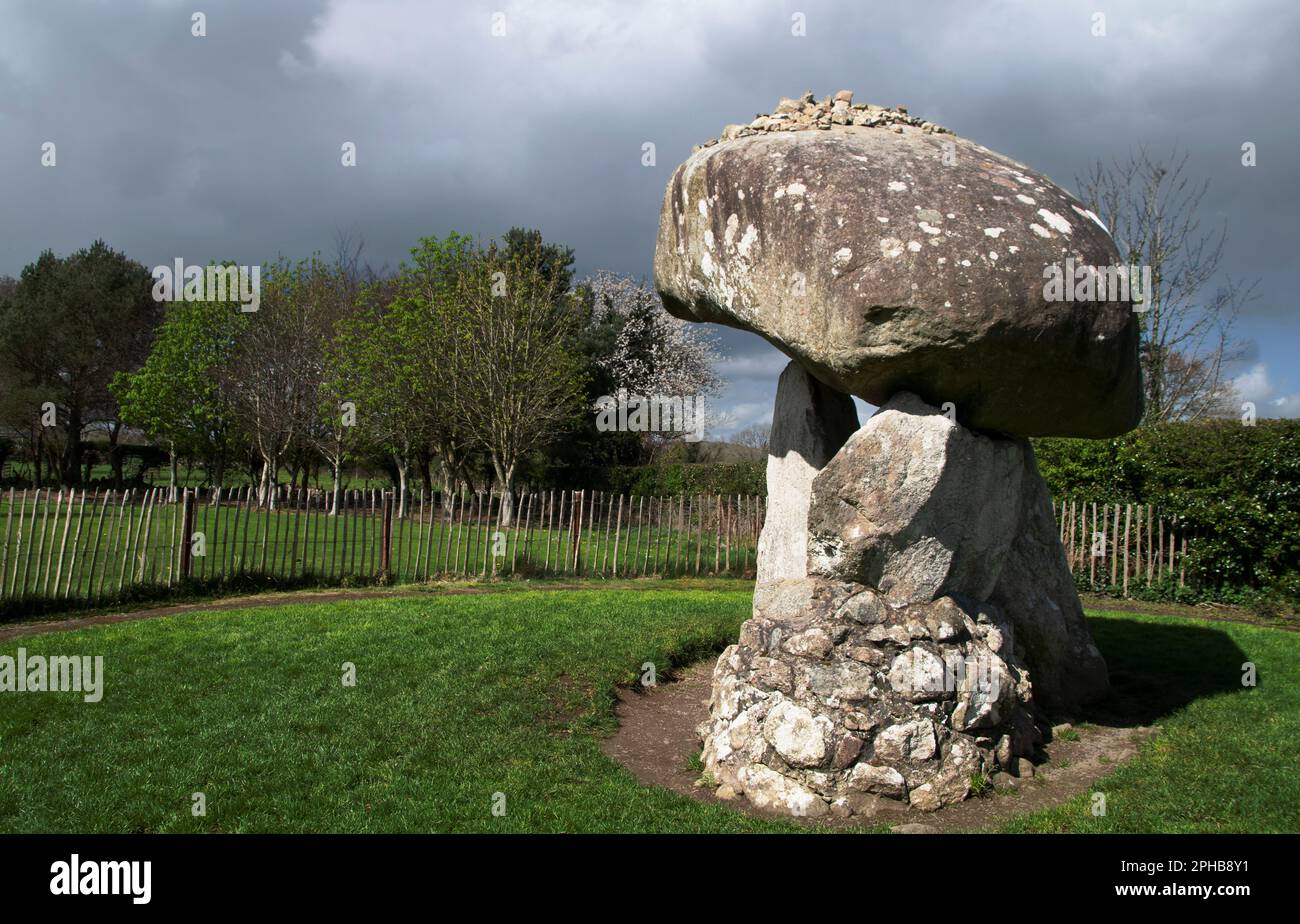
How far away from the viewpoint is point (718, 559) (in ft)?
54.1

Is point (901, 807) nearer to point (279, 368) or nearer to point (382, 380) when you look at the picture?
point (382, 380)

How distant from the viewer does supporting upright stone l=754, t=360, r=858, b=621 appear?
700 cm

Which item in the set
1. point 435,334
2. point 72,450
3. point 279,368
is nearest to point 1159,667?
point 435,334

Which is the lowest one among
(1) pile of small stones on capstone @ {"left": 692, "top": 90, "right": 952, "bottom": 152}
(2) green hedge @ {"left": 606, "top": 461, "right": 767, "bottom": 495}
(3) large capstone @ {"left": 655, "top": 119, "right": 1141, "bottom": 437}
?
(2) green hedge @ {"left": 606, "top": 461, "right": 767, "bottom": 495}

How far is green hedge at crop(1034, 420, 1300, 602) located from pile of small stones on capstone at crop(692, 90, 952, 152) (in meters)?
8.91

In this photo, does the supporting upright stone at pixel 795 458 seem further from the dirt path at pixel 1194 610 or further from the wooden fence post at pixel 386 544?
the wooden fence post at pixel 386 544

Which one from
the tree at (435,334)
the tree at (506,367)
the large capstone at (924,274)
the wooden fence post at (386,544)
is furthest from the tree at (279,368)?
the large capstone at (924,274)

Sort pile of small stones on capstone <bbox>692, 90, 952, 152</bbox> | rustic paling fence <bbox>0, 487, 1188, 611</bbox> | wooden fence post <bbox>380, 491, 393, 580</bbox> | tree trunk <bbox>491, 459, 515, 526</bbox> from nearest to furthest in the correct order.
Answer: pile of small stones on capstone <bbox>692, 90, 952, 152</bbox> < rustic paling fence <bbox>0, 487, 1188, 611</bbox> < wooden fence post <bbox>380, 491, 393, 580</bbox> < tree trunk <bbox>491, 459, 515, 526</bbox>

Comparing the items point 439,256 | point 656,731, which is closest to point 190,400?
point 439,256

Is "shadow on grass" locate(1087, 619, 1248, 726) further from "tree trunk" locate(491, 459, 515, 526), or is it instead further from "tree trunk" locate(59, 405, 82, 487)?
"tree trunk" locate(59, 405, 82, 487)

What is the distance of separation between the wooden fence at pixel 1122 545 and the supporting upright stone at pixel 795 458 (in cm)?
778

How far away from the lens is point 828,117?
6570 mm

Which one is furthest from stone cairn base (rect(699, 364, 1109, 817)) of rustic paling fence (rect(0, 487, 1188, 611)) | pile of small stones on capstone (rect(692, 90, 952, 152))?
rustic paling fence (rect(0, 487, 1188, 611))
